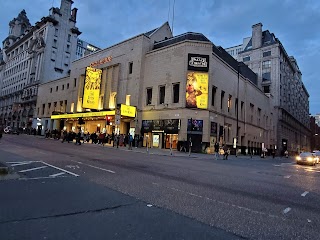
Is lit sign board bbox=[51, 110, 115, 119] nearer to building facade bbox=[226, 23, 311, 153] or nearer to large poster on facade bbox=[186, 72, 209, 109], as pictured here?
large poster on facade bbox=[186, 72, 209, 109]

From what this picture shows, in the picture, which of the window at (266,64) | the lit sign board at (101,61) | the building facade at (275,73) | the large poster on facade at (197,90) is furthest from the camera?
the window at (266,64)

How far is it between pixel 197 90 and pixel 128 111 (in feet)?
35.6

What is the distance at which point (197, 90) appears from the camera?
1421 inches

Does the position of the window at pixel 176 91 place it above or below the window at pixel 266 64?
below

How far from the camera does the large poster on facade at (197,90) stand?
35719 mm

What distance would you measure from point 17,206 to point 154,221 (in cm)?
278

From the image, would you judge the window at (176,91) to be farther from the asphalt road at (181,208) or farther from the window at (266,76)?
the window at (266,76)

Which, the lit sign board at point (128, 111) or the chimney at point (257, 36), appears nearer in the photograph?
the lit sign board at point (128, 111)

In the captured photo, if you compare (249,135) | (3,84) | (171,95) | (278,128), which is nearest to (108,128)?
(171,95)

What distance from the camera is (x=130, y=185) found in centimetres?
768

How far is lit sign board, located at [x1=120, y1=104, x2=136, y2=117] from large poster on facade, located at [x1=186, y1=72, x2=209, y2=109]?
893cm

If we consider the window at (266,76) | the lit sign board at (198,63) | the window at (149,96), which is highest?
the window at (266,76)

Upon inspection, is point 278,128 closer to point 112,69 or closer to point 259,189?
point 112,69

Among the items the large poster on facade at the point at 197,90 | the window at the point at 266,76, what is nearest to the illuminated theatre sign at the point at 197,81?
the large poster on facade at the point at 197,90
